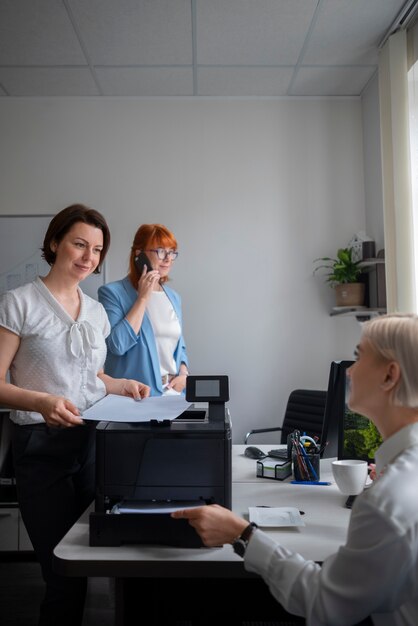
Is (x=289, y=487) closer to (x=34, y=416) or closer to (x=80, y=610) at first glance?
(x=80, y=610)

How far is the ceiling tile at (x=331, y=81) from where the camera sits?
3.34 metres

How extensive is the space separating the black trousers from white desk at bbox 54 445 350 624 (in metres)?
0.23

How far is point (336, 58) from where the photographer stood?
10.5ft

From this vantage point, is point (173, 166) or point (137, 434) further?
point (173, 166)

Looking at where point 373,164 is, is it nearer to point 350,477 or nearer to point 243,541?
point 350,477

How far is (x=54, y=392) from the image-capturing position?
162 centimetres

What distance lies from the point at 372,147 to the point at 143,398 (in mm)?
2573

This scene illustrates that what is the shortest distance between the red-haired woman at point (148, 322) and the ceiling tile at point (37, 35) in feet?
3.84

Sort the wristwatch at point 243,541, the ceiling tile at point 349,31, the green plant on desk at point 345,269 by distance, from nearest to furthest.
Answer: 1. the wristwatch at point 243,541
2. the ceiling tile at point 349,31
3. the green plant on desk at point 345,269

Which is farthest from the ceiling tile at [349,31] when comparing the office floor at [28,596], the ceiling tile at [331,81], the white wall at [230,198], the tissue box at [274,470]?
the office floor at [28,596]

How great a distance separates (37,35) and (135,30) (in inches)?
20.8

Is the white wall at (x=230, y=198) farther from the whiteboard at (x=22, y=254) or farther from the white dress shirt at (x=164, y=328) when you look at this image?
the white dress shirt at (x=164, y=328)

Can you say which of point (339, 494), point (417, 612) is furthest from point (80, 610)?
point (417, 612)

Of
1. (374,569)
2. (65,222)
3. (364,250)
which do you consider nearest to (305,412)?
(364,250)
